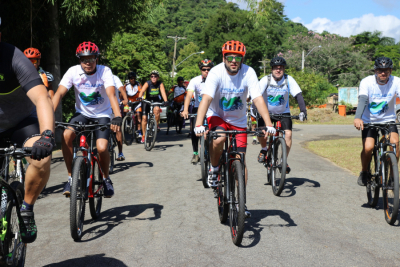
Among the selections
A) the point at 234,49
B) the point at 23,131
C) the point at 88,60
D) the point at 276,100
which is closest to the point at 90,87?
the point at 88,60

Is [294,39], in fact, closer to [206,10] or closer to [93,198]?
[206,10]

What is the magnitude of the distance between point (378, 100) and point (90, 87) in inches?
160

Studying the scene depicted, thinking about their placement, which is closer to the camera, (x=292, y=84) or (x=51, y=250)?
(x=51, y=250)

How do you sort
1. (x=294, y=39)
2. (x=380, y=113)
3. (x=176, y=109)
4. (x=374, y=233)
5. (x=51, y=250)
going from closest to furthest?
1. (x=51, y=250)
2. (x=374, y=233)
3. (x=380, y=113)
4. (x=176, y=109)
5. (x=294, y=39)

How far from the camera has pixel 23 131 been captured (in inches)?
142

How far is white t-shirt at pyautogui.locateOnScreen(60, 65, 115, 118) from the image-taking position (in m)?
6.10

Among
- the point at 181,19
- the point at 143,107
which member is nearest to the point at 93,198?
the point at 143,107

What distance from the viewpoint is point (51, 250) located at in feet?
14.6

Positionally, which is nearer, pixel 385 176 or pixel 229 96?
pixel 229 96

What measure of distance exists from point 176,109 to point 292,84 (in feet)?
34.8

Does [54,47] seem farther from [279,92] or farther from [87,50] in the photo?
[87,50]

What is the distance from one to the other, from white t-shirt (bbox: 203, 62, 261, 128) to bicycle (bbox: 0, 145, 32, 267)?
2670 mm

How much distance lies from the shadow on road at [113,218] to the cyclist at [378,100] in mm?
3112

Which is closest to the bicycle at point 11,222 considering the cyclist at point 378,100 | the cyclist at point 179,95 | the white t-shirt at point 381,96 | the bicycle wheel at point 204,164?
the bicycle wheel at point 204,164
